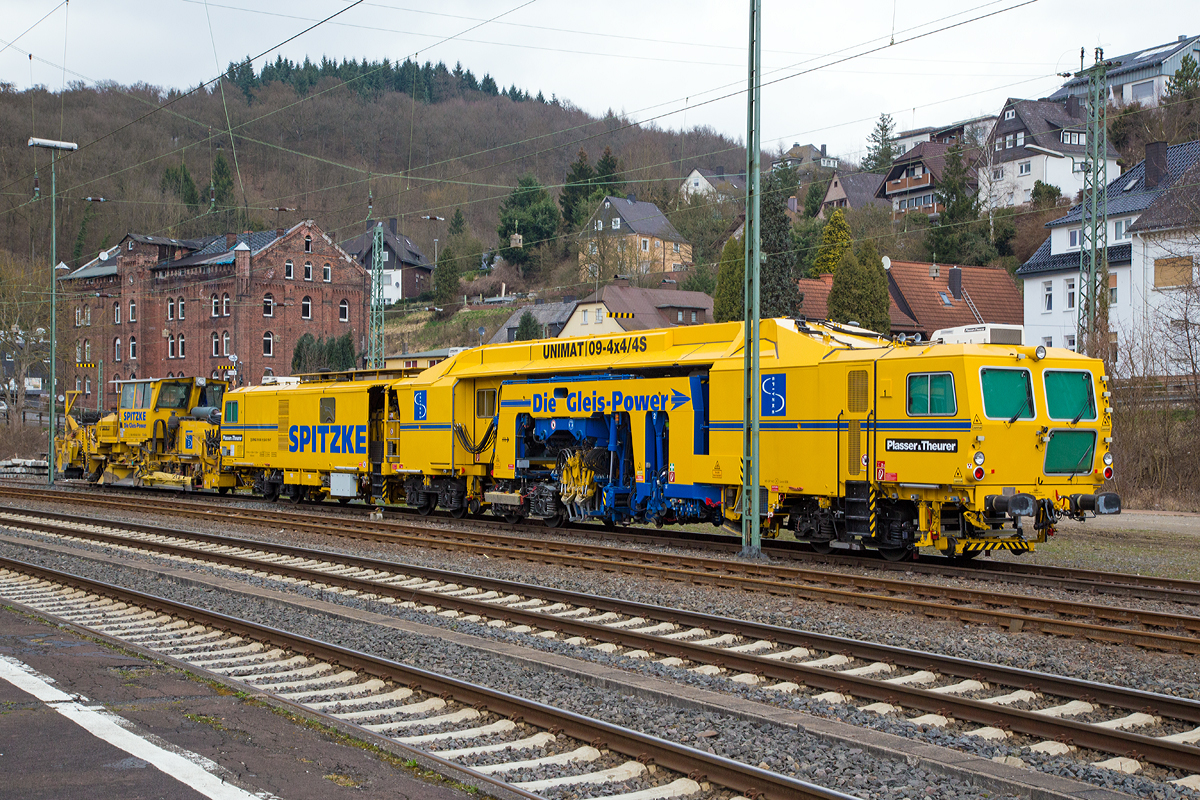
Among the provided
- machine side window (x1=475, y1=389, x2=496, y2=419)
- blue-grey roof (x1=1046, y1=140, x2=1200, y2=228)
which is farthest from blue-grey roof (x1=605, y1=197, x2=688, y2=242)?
machine side window (x1=475, y1=389, x2=496, y2=419)

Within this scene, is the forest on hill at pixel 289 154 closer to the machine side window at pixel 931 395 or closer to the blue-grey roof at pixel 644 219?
the blue-grey roof at pixel 644 219

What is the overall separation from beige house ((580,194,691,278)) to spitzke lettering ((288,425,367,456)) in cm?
4891

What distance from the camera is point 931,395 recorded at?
A: 46.9 ft

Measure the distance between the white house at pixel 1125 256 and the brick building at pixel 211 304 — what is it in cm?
4484

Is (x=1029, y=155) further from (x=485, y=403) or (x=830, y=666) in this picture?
(x=830, y=666)

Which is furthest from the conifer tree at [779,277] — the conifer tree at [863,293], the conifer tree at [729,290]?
the conifer tree at [863,293]

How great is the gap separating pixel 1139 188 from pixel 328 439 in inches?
Result: 1660

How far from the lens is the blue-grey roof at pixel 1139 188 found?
48.8 m

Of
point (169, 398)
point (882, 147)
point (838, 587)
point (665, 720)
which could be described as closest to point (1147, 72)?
point (882, 147)

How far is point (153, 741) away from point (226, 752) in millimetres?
497

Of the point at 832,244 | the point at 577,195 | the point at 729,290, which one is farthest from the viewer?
the point at 577,195

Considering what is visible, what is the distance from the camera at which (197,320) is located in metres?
72.5

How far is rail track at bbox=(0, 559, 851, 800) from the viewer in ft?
20.6

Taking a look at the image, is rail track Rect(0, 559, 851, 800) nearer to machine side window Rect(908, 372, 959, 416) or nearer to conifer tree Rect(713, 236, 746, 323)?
machine side window Rect(908, 372, 959, 416)
